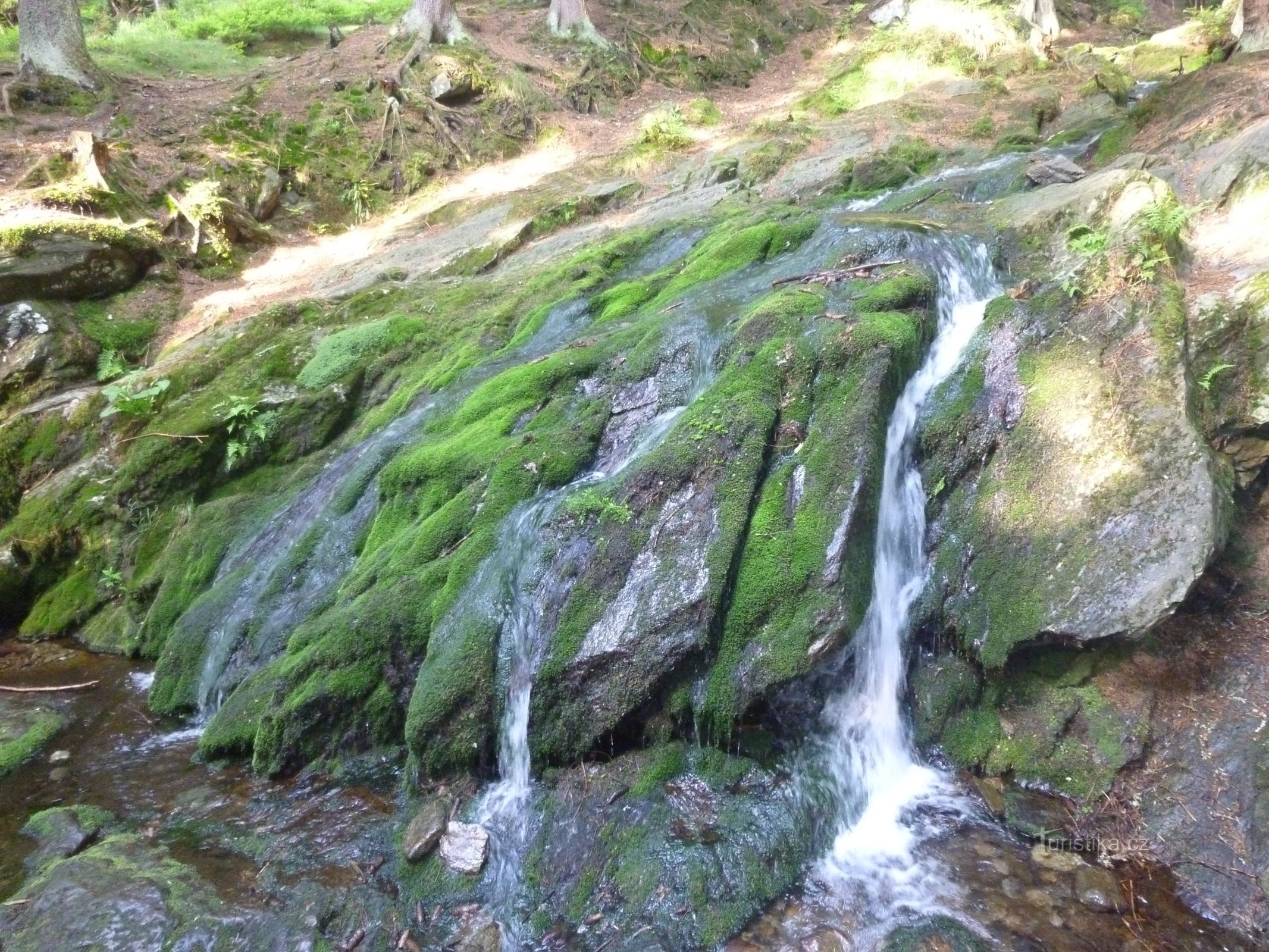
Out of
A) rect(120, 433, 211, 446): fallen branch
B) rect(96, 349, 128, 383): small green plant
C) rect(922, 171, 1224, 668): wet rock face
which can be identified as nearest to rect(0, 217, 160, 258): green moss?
rect(96, 349, 128, 383): small green plant

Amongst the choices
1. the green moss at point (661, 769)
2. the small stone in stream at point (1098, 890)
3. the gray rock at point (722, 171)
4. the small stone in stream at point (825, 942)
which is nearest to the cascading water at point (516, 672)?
the green moss at point (661, 769)

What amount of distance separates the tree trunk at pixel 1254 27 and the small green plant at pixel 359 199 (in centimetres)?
1626

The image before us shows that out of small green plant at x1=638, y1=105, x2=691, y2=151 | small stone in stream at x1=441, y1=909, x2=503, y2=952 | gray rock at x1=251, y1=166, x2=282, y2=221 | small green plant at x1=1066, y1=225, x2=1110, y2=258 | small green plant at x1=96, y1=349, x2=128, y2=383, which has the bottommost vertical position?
small stone in stream at x1=441, y1=909, x2=503, y2=952

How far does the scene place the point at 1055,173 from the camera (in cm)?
→ 1056

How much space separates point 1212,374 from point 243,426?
10.7 m

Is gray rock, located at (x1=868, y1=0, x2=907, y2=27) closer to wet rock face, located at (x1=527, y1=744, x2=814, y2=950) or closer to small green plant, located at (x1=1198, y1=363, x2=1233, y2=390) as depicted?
small green plant, located at (x1=1198, y1=363, x2=1233, y2=390)

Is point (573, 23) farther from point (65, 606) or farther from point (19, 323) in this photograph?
point (65, 606)

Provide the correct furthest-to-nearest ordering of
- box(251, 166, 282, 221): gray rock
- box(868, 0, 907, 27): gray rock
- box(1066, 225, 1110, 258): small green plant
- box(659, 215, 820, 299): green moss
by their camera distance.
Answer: box(868, 0, 907, 27): gray rock → box(251, 166, 282, 221): gray rock → box(659, 215, 820, 299): green moss → box(1066, 225, 1110, 258): small green plant

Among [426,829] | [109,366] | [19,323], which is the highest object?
[19,323]

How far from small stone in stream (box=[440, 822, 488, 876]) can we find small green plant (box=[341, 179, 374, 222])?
14691 mm

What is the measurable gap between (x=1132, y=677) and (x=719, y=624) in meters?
3.16

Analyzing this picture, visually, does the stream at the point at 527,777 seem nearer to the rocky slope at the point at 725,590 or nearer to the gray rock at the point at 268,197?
the rocky slope at the point at 725,590

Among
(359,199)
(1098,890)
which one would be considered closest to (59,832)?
(1098,890)

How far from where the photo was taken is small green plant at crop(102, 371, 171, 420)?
32.7ft
